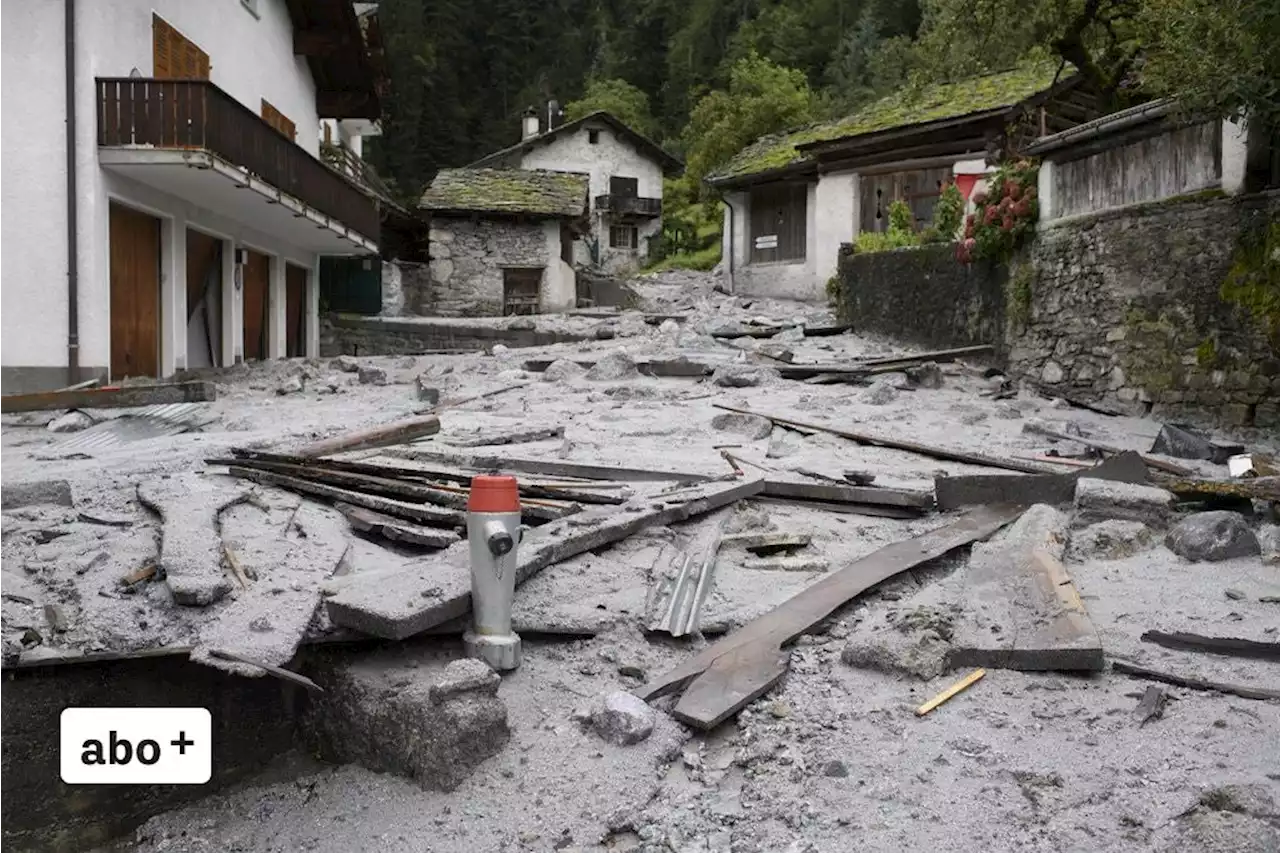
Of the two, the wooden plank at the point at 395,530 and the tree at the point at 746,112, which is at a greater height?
the tree at the point at 746,112

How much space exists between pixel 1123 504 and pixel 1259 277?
14.0 ft

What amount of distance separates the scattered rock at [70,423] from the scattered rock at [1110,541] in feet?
29.9

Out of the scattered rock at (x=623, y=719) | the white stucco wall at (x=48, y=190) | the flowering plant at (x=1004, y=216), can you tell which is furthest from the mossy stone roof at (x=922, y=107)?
the scattered rock at (x=623, y=719)

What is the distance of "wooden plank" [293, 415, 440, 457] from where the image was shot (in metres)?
8.14

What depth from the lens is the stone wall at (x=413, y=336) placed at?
2361 centimetres

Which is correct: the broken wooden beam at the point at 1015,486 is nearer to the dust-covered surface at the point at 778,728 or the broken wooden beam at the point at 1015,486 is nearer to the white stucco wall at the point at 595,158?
the dust-covered surface at the point at 778,728

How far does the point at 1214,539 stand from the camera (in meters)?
5.46

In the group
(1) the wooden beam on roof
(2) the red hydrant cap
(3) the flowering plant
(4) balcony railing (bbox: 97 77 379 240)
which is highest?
(1) the wooden beam on roof

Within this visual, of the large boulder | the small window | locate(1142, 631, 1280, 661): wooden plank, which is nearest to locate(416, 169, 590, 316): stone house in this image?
the small window

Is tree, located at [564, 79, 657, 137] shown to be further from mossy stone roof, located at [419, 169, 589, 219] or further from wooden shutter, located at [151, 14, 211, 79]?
wooden shutter, located at [151, 14, 211, 79]

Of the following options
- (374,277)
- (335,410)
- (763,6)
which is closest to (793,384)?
(335,410)

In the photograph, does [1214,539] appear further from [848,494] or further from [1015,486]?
[848,494]

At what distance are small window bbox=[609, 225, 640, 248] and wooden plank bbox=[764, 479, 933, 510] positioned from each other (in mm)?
38166

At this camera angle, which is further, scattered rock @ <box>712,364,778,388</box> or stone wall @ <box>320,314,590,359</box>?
stone wall @ <box>320,314,590,359</box>
